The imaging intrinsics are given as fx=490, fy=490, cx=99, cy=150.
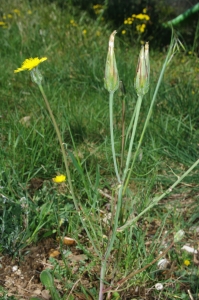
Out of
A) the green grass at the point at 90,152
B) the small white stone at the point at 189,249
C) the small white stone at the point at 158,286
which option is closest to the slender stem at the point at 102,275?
the green grass at the point at 90,152

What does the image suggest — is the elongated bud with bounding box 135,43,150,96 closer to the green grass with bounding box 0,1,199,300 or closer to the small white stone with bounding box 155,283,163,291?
the green grass with bounding box 0,1,199,300

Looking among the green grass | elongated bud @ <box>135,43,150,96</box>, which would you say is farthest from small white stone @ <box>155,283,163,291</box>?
elongated bud @ <box>135,43,150,96</box>

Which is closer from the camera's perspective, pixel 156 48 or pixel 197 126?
pixel 197 126

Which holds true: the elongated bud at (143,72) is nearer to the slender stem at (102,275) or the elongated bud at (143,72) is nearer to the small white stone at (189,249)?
the slender stem at (102,275)

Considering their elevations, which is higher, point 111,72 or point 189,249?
point 111,72

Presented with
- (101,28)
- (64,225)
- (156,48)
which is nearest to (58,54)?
(101,28)

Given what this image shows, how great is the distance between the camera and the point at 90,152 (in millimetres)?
2324

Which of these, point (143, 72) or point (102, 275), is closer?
point (143, 72)

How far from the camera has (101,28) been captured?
4062 mm

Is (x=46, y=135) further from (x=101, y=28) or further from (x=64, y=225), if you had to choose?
(x=101, y=28)

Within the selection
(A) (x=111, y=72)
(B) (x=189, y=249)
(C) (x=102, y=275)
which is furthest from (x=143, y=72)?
(B) (x=189, y=249)

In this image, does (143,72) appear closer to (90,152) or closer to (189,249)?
(189,249)

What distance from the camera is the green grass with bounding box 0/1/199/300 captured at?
170 centimetres

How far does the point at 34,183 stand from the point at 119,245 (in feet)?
2.10
